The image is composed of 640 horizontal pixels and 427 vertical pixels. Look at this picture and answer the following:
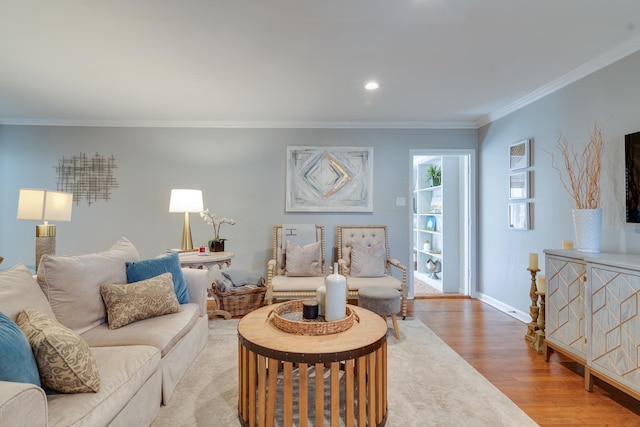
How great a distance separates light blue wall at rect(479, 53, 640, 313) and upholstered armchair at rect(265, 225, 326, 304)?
2157 mm

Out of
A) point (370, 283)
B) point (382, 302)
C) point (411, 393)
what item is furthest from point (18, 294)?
point (370, 283)

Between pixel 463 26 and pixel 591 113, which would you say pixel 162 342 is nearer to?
pixel 463 26

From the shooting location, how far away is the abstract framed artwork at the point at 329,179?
4.34 m

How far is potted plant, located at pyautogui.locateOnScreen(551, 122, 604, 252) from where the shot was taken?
234cm

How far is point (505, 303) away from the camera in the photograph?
3.78 metres

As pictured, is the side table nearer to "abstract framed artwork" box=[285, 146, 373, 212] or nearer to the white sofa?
the white sofa

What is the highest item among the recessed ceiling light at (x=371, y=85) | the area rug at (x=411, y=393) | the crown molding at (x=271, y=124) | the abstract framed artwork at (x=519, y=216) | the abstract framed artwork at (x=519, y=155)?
the recessed ceiling light at (x=371, y=85)

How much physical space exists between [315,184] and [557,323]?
293 centimetres

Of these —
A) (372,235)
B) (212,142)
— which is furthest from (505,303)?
(212,142)

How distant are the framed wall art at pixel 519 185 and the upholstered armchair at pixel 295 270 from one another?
2.25 meters

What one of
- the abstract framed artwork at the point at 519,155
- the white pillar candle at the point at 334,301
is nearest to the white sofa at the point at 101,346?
the white pillar candle at the point at 334,301

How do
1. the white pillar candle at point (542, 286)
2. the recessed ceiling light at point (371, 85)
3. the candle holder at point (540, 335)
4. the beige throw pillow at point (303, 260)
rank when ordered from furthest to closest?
the beige throw pillow at point (303, 260) < the recessed ceiling light at point (371, 85) < the white pillar candle at point (542, 286) < the candle holder at point (540, 335)

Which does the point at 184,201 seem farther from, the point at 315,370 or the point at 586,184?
the point at 586,184

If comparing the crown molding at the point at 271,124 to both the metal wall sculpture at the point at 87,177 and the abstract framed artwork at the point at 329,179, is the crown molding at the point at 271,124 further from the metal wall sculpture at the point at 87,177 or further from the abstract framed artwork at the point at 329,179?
the metal wall sculpture at the point at 87,177
